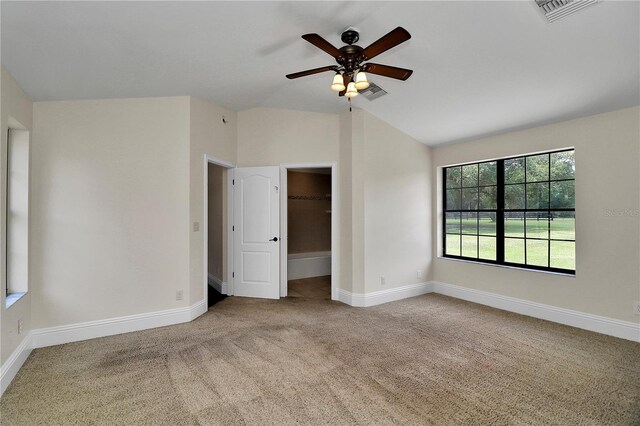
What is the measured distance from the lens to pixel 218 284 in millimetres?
5348

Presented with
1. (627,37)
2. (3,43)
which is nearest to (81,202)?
(3,43)

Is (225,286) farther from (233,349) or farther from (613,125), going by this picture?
(613,125)

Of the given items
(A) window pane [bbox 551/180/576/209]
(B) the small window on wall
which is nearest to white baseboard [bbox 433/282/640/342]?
(A) window pane [bbox 551/180/576/209]

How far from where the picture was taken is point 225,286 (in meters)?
5.08

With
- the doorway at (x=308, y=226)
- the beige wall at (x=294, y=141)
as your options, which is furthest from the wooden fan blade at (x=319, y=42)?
the doorway at (x=308, y=226)

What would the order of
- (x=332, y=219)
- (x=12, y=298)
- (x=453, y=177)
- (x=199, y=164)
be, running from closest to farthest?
(x=12, y=298) → (x=199, y=164) → (x=332, y=219) → (x=453, y=177)

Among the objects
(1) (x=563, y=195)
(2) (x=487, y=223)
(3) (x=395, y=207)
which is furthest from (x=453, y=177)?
(1) (x=563, y=195)

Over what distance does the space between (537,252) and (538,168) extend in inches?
43.2

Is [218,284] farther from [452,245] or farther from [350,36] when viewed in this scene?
[350,36]

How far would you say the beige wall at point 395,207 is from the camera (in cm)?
453

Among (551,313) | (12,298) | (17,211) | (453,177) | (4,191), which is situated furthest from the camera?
(453,177)

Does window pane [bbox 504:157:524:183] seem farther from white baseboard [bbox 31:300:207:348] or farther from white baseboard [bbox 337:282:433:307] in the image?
white baseboard [bbox 31:300:207:348]

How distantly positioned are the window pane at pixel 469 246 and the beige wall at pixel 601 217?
2.54ft

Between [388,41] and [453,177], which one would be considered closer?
[388,41]
